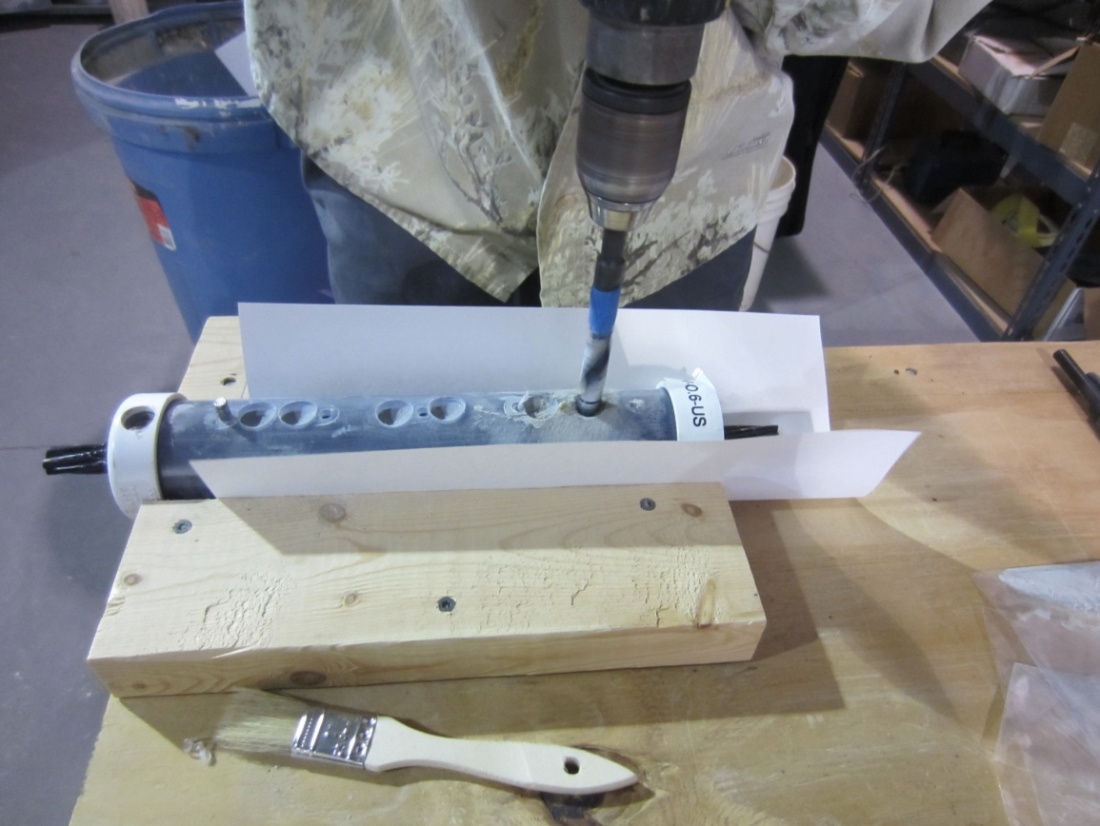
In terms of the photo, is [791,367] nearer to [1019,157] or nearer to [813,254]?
[1019,157]

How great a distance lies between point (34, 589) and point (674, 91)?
1129mm

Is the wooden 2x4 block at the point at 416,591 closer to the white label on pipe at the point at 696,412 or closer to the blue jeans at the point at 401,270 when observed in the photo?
the white label on pipe at the point at 696,412

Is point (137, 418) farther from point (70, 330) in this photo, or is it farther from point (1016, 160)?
point (1016, 160)

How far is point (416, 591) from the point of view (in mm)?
451

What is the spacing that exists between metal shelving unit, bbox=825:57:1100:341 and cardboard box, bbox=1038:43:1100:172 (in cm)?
2

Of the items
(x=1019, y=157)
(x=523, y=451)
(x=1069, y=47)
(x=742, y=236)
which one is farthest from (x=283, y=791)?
(x=1069, y=47)

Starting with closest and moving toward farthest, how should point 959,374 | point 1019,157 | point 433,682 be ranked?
1. point 433,682
2. point 959,374
3. point 1019,157

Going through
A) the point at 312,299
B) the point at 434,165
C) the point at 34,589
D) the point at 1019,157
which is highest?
the point at 434,165

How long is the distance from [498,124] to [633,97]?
271 mm

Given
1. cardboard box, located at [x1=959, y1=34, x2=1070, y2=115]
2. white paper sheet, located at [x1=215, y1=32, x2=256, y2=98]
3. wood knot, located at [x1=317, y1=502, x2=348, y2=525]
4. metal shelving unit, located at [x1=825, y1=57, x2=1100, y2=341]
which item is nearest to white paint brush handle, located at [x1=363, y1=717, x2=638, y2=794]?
wood knot, located at [x1=317, y1=502, x2=348, y2=525]

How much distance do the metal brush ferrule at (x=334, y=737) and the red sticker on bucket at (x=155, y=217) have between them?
0.84m

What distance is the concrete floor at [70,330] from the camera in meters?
0.93

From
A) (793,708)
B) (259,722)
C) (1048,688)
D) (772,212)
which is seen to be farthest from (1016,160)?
(259,722)

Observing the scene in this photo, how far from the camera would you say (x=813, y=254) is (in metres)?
1.79
